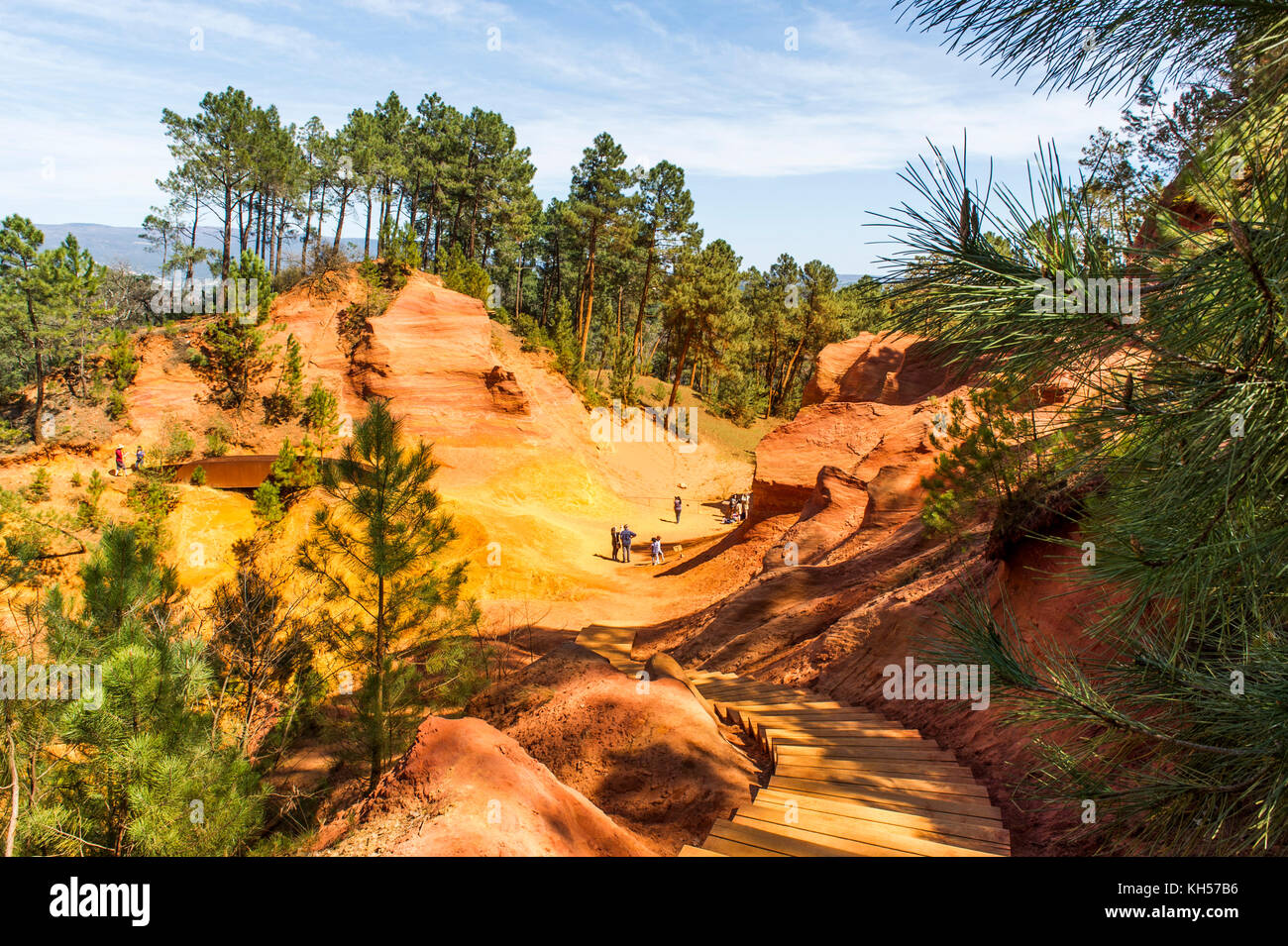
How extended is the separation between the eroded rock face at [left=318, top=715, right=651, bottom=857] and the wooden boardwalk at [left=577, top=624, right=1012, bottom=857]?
0.73m

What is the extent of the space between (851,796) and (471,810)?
2.62 m

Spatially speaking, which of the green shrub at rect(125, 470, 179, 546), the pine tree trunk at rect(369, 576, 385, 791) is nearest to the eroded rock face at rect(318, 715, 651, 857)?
the pine tree trunk at rect(369, 576, 385, 791)

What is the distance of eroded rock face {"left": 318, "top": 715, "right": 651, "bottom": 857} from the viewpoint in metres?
3.46

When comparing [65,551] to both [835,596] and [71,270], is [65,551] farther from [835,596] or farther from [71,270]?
[835,596]

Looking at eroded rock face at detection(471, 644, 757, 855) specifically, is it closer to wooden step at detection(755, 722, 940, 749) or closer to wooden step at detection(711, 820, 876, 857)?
wooden step at detection(755, 722, 940, 749)

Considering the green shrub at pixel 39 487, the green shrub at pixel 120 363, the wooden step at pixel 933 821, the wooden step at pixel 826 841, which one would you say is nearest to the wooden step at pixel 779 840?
the wooden step at pixel 826 841

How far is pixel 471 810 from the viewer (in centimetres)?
374

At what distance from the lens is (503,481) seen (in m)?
31.5

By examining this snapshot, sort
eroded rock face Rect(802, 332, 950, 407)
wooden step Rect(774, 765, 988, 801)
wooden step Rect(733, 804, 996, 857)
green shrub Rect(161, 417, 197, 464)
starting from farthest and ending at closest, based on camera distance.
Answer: green shrub Rect(161, 417, 197, 464), eroded rock face Rect(802, 332, 950, 407), wooden step Rect(774, 765, 988, 801), wooden step Rect(733, 804, 996, 857)

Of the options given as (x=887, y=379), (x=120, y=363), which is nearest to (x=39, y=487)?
(x=120, y=363)

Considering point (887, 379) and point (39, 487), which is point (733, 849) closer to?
point (887, 379)

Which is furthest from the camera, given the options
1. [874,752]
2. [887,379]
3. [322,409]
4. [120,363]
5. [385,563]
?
[120,363]
